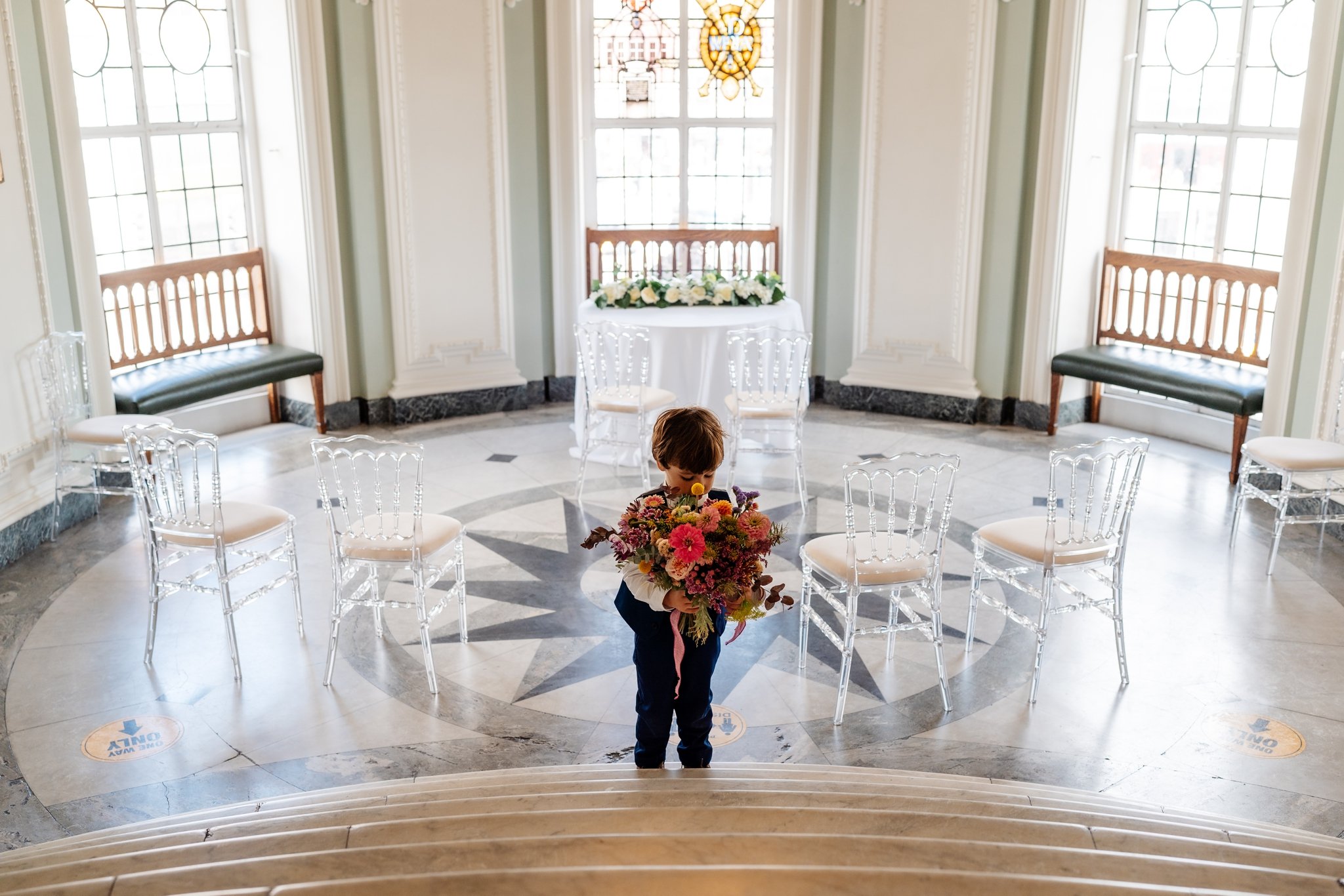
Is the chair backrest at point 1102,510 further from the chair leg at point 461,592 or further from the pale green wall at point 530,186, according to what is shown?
the pale green wall at point 530,186

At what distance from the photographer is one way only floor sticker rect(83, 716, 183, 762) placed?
4293 millimetres

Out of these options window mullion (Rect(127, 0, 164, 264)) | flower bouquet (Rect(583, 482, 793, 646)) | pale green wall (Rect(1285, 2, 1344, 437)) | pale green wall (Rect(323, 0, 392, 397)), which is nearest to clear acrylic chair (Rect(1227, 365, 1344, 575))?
pale green wall (Rect(1285, 2, 1344, 437))

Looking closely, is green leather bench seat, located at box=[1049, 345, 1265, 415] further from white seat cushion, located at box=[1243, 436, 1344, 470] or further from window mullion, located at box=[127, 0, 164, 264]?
window mullion, located at box=[127, 0, 164, 264]

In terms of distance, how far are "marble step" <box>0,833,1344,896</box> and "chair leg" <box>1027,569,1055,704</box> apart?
→ 241 cm

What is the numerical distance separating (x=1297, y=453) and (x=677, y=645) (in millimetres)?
4052

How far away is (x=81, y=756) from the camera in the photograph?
14.0 feet

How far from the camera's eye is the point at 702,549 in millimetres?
3076

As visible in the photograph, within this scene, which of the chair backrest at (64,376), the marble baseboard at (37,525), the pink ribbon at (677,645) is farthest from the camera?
the chair backrest at (64,376)

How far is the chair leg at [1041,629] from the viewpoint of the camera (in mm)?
4656

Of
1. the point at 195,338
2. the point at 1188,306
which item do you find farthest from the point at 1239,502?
the point at 195,338

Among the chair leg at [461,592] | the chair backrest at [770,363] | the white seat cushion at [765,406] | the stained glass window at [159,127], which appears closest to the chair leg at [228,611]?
the chair leg at [461,592]

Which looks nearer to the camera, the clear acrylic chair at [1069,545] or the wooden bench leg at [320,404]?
the clear acrylic chair at [1069,545]

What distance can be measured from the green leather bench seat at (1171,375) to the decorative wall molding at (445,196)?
3.91m

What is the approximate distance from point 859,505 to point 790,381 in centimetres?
115
